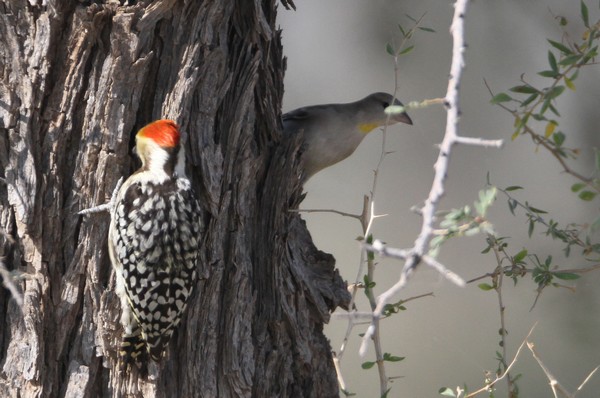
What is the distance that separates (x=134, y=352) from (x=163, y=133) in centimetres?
83

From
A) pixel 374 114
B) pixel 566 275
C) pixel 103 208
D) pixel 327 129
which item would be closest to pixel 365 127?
pixel 374 114

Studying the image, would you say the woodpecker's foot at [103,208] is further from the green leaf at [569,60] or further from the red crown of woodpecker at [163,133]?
the green leaf at [569,60]

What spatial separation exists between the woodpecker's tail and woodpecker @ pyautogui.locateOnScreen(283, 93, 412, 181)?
1.13 meters

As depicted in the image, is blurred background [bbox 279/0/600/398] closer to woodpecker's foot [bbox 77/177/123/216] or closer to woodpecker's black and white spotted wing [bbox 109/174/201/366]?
woodpecker's black and white spotted wing [bbox 109/174/201/366]

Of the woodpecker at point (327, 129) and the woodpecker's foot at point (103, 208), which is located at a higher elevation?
the woodpecker at point (327, 129)

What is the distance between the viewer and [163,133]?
3.22m

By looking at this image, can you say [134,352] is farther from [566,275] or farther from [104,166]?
[566,275]

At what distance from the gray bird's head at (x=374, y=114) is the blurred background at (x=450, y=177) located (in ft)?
3.27

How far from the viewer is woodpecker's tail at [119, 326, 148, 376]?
3.38 meters

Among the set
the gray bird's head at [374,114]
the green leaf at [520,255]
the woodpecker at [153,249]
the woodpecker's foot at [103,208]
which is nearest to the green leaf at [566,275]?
the green leaf at [520,255]

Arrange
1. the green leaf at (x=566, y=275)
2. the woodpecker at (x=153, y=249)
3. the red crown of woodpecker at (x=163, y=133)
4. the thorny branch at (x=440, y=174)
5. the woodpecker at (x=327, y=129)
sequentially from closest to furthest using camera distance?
the thorny branch at (x=440, y=174), the red crown of woodpecker at (x=163, y=133), the woodpecker at (x=153, y=249), the green leaf at (x=566, y=275), the woodpecker at (x=327, y=129)

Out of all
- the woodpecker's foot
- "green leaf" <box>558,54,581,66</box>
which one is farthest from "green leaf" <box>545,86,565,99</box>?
the woodpecker's foot

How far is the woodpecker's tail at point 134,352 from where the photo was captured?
11.1 feet

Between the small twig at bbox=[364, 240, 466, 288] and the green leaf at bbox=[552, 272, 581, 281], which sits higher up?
the green leaf at bbox=[552, 272, 581, 281]
